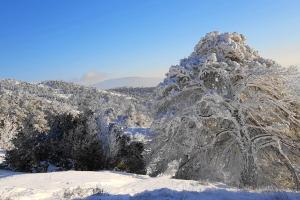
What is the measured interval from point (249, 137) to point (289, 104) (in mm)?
2316

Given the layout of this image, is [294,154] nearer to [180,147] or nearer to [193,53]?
[180,147]

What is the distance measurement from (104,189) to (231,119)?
710 centimetres

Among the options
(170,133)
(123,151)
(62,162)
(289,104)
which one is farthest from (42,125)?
(289,104)

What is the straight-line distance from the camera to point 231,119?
1627 cm

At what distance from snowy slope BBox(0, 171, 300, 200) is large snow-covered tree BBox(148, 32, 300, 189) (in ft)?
16.9

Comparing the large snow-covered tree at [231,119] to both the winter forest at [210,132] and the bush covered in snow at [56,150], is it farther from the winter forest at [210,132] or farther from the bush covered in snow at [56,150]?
the bush covered in snow at [56,150]

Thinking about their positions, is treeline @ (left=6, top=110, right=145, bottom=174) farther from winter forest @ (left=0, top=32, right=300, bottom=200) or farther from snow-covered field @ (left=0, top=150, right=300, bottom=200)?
snow-covered field @ (left=0, top=150, right=300, bottom=200)

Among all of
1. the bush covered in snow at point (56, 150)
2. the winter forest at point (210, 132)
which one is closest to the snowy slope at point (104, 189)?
the winter forest at point (210, 132)

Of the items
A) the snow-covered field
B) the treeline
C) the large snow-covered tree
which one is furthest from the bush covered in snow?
the snow-covered field

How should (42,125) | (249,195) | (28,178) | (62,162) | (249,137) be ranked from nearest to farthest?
(249,195) < (28,178) < (249,137) < (62,162) < (42,125)

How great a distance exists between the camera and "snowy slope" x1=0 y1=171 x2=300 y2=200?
363 inches

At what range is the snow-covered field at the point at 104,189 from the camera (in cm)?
912

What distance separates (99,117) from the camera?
21.2 metres

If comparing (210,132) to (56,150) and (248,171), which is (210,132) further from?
(56,150)
